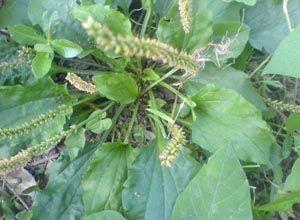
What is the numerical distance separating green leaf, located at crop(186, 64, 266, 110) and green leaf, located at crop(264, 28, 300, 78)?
0.22 meters

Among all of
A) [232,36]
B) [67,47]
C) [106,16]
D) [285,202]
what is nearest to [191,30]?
[232,36]

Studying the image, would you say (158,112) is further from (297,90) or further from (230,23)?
(297,90)

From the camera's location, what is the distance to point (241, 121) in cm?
158

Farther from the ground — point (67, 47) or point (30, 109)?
point (67, 47)

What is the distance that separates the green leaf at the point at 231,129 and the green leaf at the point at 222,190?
15 cm

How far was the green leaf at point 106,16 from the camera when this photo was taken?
1.48m

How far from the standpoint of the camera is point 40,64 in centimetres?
152

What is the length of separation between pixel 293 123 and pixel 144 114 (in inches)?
19.9

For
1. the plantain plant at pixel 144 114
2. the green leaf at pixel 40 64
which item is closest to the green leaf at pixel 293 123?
the plantain plant at pixel 144 114

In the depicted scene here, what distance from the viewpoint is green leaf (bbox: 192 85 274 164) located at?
157 centimetres

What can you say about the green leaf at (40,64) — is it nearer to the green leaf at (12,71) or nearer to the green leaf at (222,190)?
the green leaf at (12,71)

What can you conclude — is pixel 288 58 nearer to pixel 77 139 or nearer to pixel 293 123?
pixel 293 123

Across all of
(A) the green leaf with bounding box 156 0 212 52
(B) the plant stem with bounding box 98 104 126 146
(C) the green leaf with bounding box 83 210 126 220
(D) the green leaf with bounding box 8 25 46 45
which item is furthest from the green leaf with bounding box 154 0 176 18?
(C) the green leaf with bounding box 83 210 126 220

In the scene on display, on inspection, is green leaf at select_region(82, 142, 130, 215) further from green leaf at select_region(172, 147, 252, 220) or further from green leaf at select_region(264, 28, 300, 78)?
green leaf at select_region(264, 28, 300, 78)
